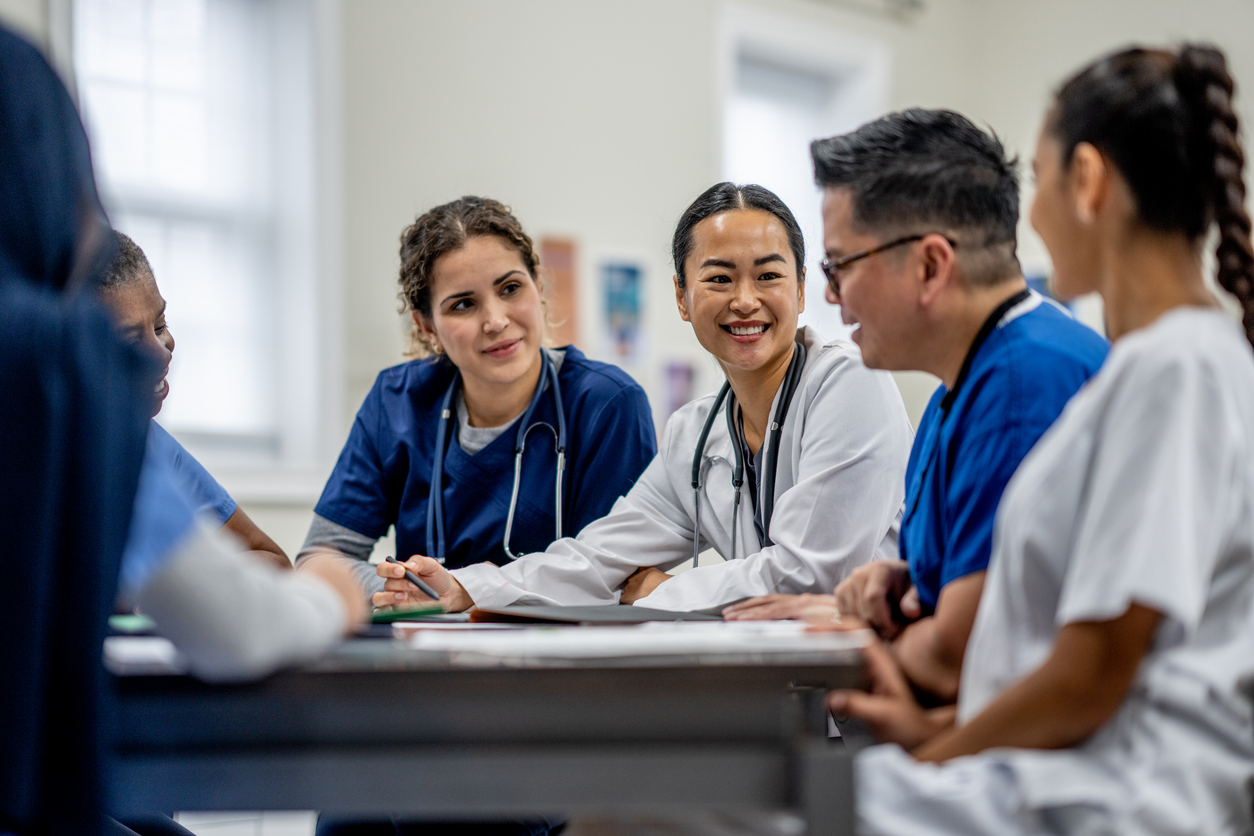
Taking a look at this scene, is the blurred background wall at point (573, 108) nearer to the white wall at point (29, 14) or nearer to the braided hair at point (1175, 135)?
the white wall at point (29, 14)

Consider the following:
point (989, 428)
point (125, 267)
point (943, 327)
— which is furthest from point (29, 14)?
point (989, 428)

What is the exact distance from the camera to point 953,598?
1097 mm

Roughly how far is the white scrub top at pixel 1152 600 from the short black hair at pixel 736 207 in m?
1.09

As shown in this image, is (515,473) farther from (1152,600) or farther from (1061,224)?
(1152,600)

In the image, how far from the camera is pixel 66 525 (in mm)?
782

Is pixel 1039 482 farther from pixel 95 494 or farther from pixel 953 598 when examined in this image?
pixel 95 494

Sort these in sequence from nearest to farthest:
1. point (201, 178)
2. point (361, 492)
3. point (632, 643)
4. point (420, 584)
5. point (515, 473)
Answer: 1. point (632, 643)
2. point (420, 584)
3. point (515, 473)
4. point (361, 492)
5. point (201, 178)

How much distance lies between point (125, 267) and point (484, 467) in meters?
0.73

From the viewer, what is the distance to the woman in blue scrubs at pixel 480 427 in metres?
2.11

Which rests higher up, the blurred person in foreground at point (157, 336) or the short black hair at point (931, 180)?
the short black hair at point (931, 180)

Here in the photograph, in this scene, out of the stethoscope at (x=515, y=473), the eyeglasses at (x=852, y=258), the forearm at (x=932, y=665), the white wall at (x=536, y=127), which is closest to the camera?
the forearm at (x=932, y=665)

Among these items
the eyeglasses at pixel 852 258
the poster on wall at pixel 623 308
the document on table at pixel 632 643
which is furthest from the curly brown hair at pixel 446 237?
the poster on wall at pixel 623 308

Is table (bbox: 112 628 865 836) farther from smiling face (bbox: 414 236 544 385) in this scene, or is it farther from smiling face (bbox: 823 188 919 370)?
smiling face (bbox: 414 236 544 385)

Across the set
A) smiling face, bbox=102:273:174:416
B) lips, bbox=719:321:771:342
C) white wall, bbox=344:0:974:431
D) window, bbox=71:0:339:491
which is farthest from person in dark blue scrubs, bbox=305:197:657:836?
white wall, bbox=344:0:974:431
